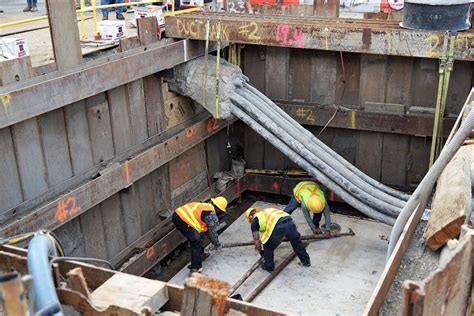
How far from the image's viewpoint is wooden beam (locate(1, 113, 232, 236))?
230 inches

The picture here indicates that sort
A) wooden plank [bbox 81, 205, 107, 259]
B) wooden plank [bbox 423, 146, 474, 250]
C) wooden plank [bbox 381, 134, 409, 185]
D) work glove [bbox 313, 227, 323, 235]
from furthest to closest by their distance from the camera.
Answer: wooden plank [bbox 381, 134, 409, 185], work glove [bbox 313, 227, 323, 235], wooden plank [bbox 81, 205, 107, 259], wooden plank [bbox 423, 146, 474, 250]

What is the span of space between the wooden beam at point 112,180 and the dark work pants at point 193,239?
82 centimetres

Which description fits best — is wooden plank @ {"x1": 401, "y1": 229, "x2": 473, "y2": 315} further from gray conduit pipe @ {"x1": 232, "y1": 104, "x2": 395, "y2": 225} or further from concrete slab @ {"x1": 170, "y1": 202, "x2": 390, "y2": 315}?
gray conduit pipe @ {"x1": 232, "y1": 104, "x2": 395, "y2": 225}

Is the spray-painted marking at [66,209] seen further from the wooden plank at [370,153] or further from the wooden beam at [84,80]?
the wooden plank at [370,153]

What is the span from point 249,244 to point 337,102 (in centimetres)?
273

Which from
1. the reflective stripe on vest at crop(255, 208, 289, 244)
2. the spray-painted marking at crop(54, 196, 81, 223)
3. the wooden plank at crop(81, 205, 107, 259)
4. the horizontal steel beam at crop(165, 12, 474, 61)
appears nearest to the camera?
the spray-painted marking at crop(54, 196, 81, 223)

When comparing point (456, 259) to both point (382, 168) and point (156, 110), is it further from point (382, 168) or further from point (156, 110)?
point (382, 168)

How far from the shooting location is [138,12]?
8367mm

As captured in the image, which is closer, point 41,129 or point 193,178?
point 41,129

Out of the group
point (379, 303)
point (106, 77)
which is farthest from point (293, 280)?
point (379, 303)

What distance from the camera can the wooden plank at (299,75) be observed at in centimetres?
892

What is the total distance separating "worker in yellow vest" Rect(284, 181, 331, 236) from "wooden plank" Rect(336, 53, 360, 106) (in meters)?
1.58

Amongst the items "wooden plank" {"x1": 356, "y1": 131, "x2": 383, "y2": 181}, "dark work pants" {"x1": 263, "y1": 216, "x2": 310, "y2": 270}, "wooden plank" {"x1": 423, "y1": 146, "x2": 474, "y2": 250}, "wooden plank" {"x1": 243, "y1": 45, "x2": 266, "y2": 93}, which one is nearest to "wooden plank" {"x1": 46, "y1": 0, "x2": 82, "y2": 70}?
"dark work pants" {"x1": 263, "y1": 216, "x2": 310, "y2": 270}

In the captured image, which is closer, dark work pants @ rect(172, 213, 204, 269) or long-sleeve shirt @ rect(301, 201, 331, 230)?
dark work pants @ rect(172, 213, 204, 269)
